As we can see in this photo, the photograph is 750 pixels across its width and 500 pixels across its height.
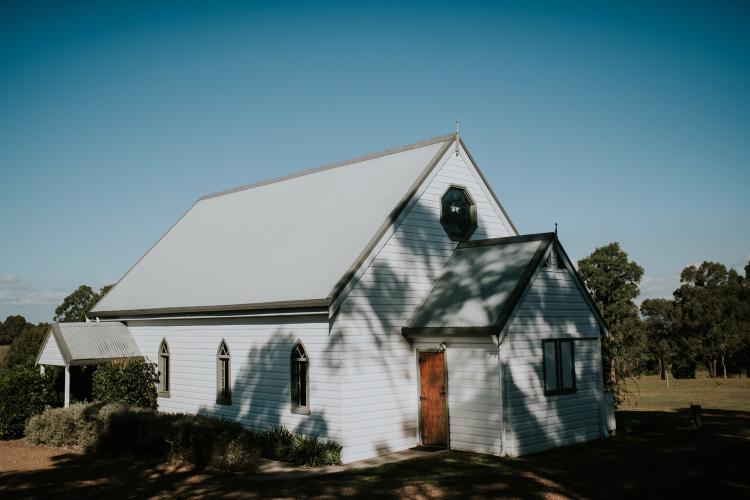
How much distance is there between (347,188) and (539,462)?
36.5 feet

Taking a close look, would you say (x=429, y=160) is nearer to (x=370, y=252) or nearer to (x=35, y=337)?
(x=370, y=252)

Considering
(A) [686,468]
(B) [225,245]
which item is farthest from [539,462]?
(B) [225,245]

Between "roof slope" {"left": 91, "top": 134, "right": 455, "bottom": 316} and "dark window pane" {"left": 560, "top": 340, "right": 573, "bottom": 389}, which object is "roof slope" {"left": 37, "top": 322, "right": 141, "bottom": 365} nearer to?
"roof slope" {"left": 91, "top": 134, "right": 455, "bottom": 316}

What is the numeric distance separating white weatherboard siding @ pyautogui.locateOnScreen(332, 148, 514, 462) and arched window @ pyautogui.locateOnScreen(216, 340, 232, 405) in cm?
575

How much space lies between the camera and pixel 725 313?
76.7 meters

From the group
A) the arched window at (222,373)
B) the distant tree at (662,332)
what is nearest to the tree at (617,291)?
the arched window at (222,373)

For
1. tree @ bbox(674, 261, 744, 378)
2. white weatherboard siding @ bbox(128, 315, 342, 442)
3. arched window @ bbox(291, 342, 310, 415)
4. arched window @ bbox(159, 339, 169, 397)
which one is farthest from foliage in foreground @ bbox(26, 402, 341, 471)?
tree @ bbox(674, 261, 744, 378)

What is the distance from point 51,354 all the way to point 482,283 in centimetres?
1684

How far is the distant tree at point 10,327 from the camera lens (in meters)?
109

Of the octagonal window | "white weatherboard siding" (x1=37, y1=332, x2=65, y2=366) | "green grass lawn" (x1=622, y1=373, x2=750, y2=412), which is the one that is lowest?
"green grass lawn" (x1=622, y1=373, x2=750, y2=412)

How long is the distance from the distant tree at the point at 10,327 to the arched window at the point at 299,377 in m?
103

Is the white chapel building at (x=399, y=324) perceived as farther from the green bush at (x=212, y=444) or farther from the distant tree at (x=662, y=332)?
the distant tree at (x=662, y=332)

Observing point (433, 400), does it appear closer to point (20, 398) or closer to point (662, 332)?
point (20, 398)

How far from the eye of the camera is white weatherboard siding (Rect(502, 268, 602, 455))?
1788 cm
